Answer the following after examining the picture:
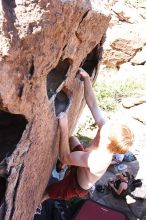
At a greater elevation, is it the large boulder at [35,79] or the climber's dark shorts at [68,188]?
the large boulder at [35,79]

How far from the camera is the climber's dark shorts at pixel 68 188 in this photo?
367 cm

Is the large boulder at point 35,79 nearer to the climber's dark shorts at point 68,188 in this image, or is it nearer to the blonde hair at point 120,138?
the climber's dark shorts at point 68,188

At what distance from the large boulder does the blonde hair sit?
426mm

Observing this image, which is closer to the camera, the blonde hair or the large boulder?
the large boulder

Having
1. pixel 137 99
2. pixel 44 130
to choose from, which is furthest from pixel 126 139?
pixel 137 99

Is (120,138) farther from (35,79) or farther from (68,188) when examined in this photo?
(68,188)

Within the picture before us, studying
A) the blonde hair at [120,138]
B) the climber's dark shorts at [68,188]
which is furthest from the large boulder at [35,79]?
the blonde hair at [120,138]

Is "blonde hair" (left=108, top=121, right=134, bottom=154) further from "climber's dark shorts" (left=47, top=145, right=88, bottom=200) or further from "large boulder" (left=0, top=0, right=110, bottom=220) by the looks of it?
"climber's dark shorts" (left=47, top=145, right=88, bottom=200)

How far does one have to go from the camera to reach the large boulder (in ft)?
6.49

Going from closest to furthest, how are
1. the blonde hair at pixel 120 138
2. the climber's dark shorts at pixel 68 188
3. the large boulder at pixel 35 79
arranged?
the large boulder at pixel 35 79 < the blonde hair at pixel 120 138 < the climber's dark shorts at pixel 68 188

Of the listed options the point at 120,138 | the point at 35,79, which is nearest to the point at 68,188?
the point at 120,138

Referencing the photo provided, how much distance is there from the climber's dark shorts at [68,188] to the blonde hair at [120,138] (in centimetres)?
89

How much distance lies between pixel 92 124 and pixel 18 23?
250 inches

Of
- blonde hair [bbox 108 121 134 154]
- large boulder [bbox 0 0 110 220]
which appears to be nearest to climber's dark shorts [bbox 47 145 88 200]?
A: large boulder [bbox 0 0 110 220]
